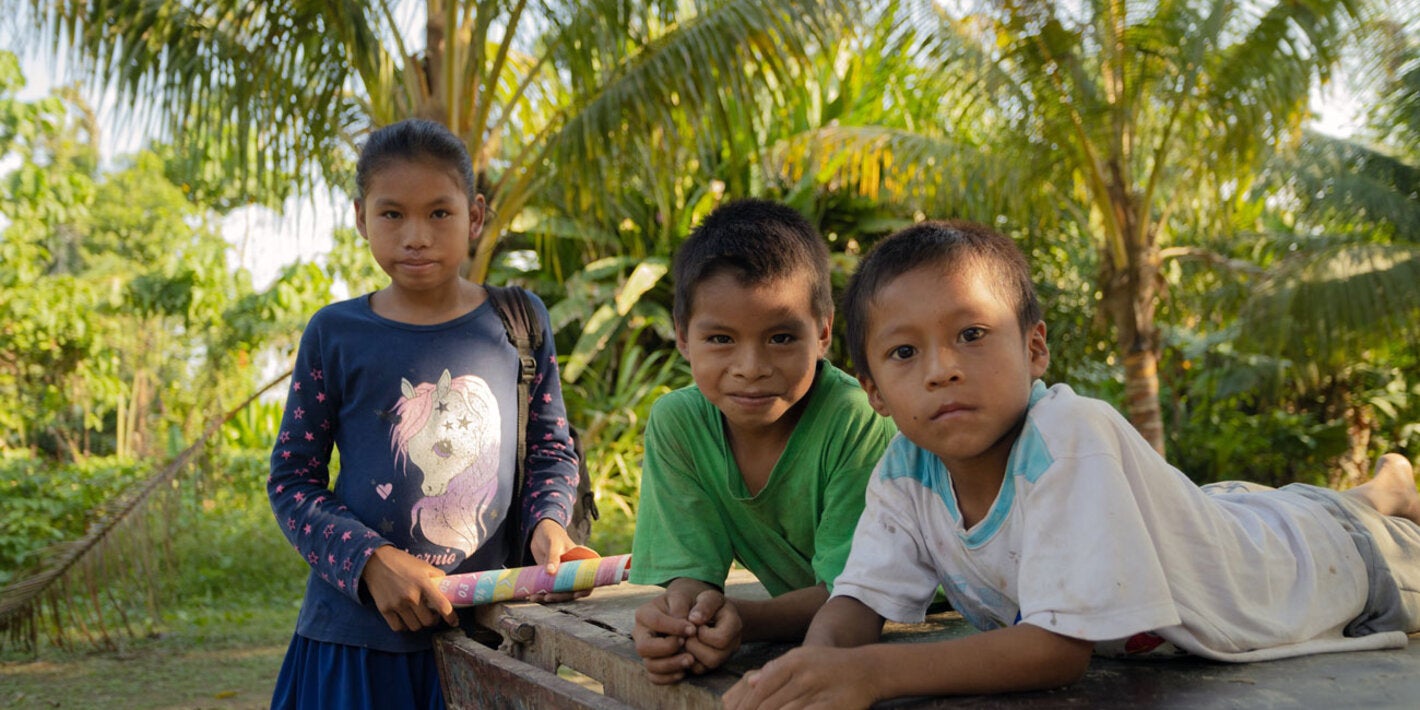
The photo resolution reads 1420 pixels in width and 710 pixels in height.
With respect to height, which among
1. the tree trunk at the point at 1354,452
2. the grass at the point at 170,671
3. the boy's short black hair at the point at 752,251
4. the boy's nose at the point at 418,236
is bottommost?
the grass at the point at 170,671

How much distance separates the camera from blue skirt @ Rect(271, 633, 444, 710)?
211cm

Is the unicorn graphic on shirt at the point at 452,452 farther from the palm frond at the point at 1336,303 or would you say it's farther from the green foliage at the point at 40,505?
the palm frond at the point at 1336,303

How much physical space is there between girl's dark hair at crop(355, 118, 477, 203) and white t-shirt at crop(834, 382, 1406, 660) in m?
1.11

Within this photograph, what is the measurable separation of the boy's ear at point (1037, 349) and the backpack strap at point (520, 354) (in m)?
1.11

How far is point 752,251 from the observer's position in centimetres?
186

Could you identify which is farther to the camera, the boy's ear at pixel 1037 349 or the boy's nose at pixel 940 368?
the boy's ear at pixel 1037 349

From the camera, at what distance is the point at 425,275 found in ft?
7.29

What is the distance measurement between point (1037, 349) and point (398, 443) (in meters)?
1.23

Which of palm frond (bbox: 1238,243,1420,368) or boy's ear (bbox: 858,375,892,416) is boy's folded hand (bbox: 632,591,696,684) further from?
palm frond (bbox: 1238,243,1420,368)

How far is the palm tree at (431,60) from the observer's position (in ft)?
17.0

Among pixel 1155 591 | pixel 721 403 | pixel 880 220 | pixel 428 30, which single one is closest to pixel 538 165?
pixel 428 30

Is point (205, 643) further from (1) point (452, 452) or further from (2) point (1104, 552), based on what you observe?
(2) point (1104, 552)

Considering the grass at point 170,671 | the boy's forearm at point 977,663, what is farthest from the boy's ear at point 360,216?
the grass at point 170,671

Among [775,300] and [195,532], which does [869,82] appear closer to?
[195,532]
